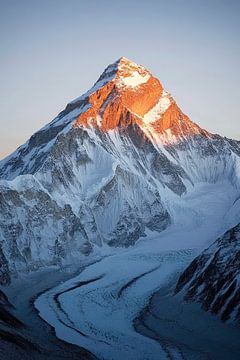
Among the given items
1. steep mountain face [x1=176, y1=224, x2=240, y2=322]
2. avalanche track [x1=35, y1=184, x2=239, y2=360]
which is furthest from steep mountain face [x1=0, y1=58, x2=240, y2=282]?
steep mountain face [x1=176, y1=224, x2=240, y2=322]

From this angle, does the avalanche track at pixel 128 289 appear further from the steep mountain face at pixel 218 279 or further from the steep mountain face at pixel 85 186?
the steep mountain face at pixel 218 279

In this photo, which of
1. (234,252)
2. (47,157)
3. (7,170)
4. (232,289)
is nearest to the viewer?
(232,289)

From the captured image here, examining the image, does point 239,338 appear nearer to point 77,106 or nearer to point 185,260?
point 185,260

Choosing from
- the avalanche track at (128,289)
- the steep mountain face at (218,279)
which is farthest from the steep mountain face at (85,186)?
the steep mountain face at (218,279)

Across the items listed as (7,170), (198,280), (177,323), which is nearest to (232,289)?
(177,323)

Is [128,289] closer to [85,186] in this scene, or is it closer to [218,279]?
[218,279]

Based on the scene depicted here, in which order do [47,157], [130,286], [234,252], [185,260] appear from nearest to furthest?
[234,252]
[130,286]
[185,260]
[47,157]
